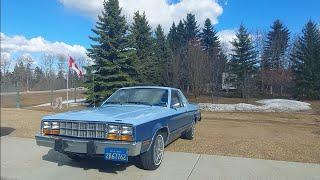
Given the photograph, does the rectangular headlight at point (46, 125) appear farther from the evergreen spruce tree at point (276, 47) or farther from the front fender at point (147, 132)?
the evergreen spruce tree at point (276, 47)

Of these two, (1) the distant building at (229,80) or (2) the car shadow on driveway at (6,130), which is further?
(1) the distant building at (229,80)

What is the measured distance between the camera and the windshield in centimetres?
811

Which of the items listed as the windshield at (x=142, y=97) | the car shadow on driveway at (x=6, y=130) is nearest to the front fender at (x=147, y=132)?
the windshield at (x=142, y=97)

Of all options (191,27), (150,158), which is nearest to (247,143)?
(150,158)

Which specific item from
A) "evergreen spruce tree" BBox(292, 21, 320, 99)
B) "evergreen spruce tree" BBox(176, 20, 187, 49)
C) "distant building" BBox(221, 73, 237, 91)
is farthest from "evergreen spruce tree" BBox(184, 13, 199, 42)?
"evergreen spruce tree" BBox(292, 21, 320, 99)

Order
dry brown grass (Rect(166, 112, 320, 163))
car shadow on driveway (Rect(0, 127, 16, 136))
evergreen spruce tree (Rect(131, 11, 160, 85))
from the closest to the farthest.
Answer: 1. dry brown grass (Rect(166, 112, 320, 163))
2. car shadow on driveway (Rect(0, 127, 16, 136))
3. evergreen spruce tree (Rect(131, 11, 160, 85))

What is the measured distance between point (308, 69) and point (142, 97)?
130ft

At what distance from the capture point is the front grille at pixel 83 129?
618cm

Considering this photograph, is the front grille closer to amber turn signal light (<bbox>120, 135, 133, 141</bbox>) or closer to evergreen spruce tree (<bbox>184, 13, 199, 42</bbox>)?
amber turn signal light (<bbox>120, 135, 133, 141</bbox>)

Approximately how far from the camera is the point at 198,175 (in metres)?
6.37

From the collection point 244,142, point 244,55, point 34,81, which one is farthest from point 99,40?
point 34,81

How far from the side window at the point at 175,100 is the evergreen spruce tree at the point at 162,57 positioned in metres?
32.0

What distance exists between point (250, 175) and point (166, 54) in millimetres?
37750

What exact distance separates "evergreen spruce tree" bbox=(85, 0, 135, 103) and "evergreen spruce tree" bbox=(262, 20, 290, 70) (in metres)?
32.2
